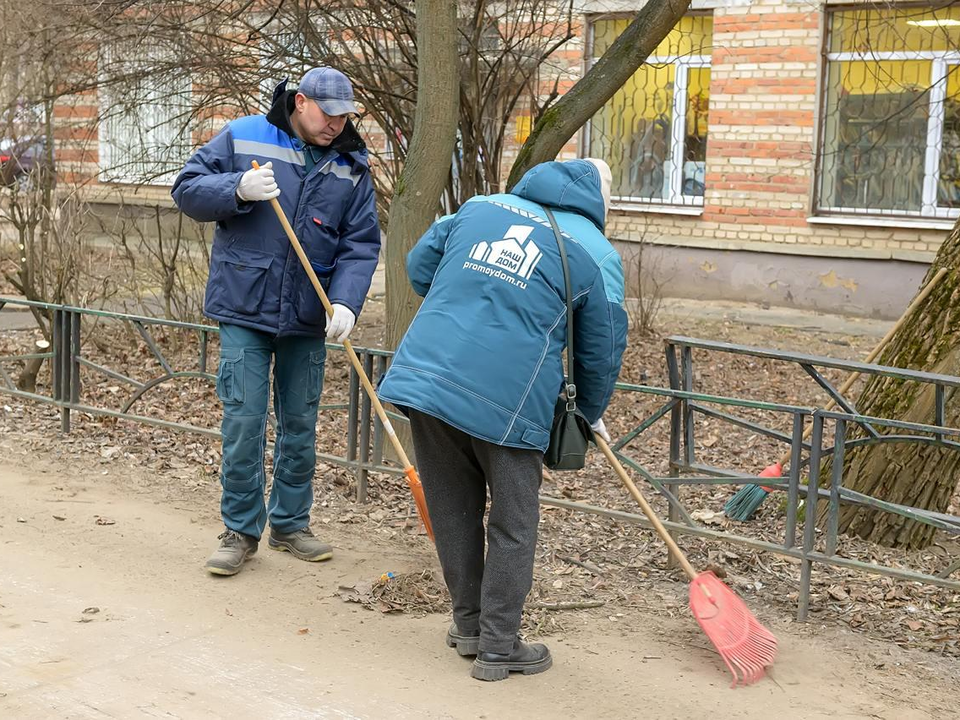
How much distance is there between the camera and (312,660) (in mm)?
3863

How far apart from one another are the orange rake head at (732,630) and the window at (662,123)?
31.8 ft

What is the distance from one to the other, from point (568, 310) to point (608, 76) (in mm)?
2450

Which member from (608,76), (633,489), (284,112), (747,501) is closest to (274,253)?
(284,112)

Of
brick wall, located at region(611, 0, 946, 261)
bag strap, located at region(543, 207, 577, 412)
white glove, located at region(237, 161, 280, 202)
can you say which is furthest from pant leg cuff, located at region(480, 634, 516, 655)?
brick wall, located at region(611, 0, 946, 261)

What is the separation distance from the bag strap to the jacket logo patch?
7cm

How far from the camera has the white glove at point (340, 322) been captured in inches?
172

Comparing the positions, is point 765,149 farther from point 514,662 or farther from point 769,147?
point 514,662

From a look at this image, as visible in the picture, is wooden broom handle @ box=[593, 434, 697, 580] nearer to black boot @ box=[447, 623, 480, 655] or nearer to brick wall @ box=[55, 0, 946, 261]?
black boot @ box=[447, 623, 480, 655]

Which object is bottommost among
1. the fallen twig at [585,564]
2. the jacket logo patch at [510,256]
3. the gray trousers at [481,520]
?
the fallen twig at [585,564]

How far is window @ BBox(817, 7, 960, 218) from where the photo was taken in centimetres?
1202

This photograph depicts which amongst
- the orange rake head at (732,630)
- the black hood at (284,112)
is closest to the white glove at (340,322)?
the black hood at (284,112)

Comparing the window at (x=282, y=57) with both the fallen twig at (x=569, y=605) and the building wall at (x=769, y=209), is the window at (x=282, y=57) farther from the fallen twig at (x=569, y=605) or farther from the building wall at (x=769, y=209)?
the fallen twig at (x=569, y=605)

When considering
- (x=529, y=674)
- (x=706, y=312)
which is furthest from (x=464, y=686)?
(x=706, y=312)

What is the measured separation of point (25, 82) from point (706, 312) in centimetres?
657
